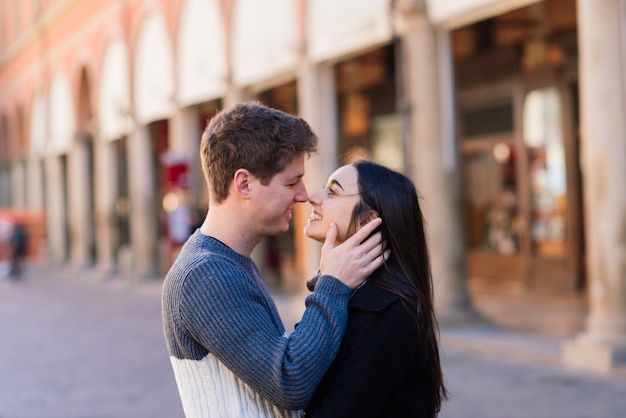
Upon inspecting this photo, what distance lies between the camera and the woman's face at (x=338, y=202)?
2.83 metres

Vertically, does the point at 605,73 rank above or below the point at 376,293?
above

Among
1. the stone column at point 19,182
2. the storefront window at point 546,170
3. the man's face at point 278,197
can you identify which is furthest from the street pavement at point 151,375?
the stone column at point 19,182

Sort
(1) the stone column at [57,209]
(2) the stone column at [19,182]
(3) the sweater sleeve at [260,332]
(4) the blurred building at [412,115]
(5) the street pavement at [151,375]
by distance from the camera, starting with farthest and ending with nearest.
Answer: (2) the stone column at [19,182], (1) the stone column at [57,209], (4) the blurred building at [412,115], (5) the street pavement at [151,375], (3) the sweater sleeve at [260,332]

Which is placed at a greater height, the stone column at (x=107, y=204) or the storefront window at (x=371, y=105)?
the storefront window at (x=371, y=105)

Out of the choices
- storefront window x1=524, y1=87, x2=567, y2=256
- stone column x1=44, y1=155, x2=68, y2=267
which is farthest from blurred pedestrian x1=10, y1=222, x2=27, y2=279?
storefront window x1=524, y1=87, x2=567, y2=256

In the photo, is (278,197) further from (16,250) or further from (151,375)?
(16,250)

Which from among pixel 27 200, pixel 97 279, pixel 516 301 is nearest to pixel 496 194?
pixel 516 301

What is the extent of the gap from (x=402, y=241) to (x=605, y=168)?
701 cm

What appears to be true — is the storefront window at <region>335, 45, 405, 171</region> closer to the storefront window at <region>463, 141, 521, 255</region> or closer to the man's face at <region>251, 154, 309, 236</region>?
the storefront window at <region>463, 141, 521, 255</region>

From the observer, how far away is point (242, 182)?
2771mm

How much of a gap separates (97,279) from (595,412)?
21518 millimetres

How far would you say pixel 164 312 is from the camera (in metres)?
2.79

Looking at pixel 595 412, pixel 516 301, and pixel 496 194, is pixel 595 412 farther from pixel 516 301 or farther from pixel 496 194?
pixel 496 194

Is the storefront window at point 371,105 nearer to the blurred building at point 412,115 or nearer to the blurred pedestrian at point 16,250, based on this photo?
the blurred building at point 412,115
